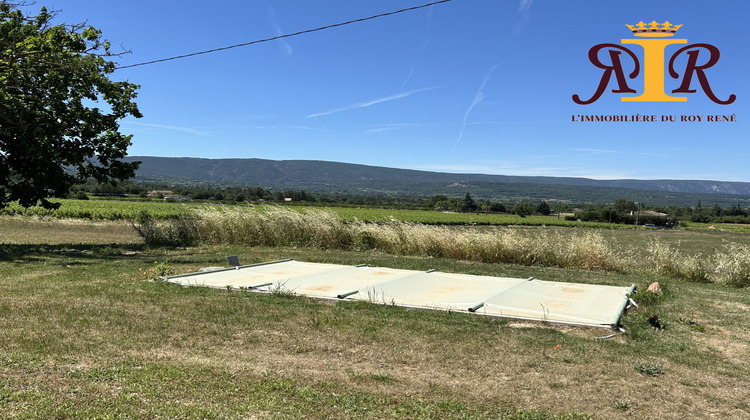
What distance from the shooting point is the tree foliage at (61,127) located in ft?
41.7

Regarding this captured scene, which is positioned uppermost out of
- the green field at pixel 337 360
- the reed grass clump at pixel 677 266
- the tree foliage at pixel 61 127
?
the tree foliage at pixel 61 127

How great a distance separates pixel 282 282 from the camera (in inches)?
348

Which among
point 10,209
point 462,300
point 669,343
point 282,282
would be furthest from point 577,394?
point 10,209

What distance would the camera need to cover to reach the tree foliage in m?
12.7

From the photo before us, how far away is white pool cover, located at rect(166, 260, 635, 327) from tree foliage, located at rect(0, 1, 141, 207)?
6.82 m

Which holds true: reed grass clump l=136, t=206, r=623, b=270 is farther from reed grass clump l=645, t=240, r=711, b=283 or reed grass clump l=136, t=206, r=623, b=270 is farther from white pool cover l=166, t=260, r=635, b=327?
white pool cover l=166, t=260, r=635, b=327

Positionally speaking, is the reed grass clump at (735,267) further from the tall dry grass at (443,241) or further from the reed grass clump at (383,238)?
the reed grass clump at (383,238)

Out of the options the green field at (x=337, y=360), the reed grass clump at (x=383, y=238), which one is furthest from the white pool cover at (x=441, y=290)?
the reed grass clump at (x=383, y=238)

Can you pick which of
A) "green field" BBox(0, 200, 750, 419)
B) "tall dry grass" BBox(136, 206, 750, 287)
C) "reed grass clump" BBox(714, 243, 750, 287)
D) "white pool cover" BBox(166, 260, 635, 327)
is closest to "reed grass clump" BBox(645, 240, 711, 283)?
"tall dry grass" BBox(136, 206, 750, 287)

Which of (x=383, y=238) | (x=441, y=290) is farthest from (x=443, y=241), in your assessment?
(x=441, y=290)

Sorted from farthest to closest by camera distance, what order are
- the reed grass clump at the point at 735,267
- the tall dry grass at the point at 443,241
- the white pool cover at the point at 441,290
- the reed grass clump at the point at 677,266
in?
the tall dry grass at the point at 443,241
the reed grass clump at the point at 677,266
the reed grass clump at the point at 735,267
the white pool cover at the point at 441,290

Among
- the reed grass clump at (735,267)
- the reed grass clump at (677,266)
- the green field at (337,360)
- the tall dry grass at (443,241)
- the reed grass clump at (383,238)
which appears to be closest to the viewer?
the green field at (337,360)

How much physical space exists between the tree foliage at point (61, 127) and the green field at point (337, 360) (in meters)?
6.80

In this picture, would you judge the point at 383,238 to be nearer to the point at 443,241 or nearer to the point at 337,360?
the point at 443,241
